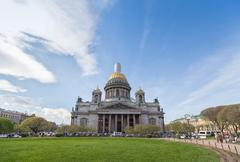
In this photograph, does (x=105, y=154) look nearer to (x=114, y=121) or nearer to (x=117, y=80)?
(x=114, y=121)

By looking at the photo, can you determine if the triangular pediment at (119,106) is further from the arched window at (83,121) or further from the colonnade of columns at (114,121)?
the arched window at (83,121)

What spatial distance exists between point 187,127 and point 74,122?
4838 centimetres

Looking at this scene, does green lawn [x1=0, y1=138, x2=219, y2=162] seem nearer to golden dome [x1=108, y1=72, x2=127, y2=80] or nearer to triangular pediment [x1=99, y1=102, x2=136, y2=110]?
triangular pediment [x1=99, y1=102, x2=136, y2=110]

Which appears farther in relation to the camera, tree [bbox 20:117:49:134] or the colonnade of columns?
the colonnade of columns

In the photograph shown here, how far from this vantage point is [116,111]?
8381cm

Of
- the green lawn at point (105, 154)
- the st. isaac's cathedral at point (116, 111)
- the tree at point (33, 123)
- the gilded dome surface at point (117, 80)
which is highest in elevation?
the gilded dome surface at point (117, 80)

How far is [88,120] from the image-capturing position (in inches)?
3457

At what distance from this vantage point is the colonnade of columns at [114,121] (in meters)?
83.8

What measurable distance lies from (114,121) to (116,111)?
479cm

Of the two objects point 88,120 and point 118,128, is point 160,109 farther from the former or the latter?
point 88,120

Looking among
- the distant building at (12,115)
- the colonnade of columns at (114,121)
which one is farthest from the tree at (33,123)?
the distant building at (12,115)

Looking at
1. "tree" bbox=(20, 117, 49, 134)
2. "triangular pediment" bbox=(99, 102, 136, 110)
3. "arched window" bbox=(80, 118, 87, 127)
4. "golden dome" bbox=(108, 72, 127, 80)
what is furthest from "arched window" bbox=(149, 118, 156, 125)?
"tree" bbox=(20, 117, 49, 134)

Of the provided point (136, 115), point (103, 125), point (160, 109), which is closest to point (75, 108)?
point (103, 125)

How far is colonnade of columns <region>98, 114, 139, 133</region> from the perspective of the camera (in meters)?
83.8
